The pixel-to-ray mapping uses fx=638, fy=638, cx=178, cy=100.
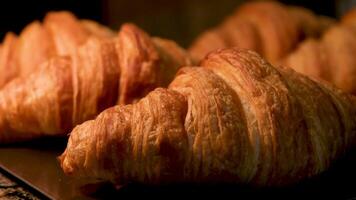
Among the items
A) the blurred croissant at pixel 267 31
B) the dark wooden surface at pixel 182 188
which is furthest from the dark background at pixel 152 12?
the dark wooden surface at pixel 182 188

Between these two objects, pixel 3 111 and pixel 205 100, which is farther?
pixel 3 111

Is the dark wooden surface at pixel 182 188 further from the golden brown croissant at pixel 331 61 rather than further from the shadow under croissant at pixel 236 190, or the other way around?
the golden brown croissant at pixel 331 61

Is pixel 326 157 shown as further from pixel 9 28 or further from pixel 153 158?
pixel 9 28

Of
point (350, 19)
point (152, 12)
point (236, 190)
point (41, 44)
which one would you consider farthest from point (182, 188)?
point (152, 12)

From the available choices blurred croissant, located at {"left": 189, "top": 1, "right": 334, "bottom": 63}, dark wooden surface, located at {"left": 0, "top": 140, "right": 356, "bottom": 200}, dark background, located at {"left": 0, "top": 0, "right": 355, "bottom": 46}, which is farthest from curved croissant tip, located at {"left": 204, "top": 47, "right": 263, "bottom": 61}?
dark background, located at {"left": 0, "top": 0, "right": 355, "bottom": 46}

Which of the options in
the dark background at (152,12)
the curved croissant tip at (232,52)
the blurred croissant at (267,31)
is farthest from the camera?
the dark background at (152,12)

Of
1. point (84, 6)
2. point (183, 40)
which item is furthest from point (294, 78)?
point (183, 40)
